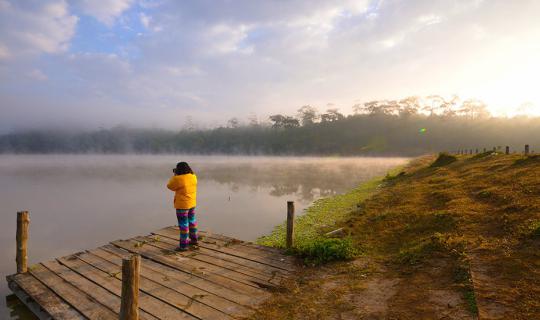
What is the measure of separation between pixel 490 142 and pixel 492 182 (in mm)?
93925

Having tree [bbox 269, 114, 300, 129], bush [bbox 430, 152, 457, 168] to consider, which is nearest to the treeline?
tree [bbox 269, 114, 300, 129]

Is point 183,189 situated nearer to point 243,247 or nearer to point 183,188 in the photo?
point 183,188

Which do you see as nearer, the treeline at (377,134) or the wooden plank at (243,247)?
the wooden plank at (243,247)

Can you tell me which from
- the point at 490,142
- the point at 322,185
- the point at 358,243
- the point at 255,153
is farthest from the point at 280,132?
the point at 358,243

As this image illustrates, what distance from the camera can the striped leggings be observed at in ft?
26.9

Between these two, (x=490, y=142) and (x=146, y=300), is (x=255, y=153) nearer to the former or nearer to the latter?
(x=490, y=142)

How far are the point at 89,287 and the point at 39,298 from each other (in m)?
0.99

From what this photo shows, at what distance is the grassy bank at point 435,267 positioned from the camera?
4.96 metres

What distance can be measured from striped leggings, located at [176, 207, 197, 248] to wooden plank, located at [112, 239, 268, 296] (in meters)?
0.55

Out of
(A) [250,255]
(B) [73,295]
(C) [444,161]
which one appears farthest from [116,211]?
(C) [444,161]

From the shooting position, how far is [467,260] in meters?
6.34

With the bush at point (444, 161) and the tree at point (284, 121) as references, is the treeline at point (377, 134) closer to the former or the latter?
the tree at point (284, 121)

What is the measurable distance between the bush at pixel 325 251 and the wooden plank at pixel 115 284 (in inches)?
140

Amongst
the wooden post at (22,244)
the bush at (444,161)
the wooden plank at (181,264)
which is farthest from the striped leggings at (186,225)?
the bush at (444,161)
